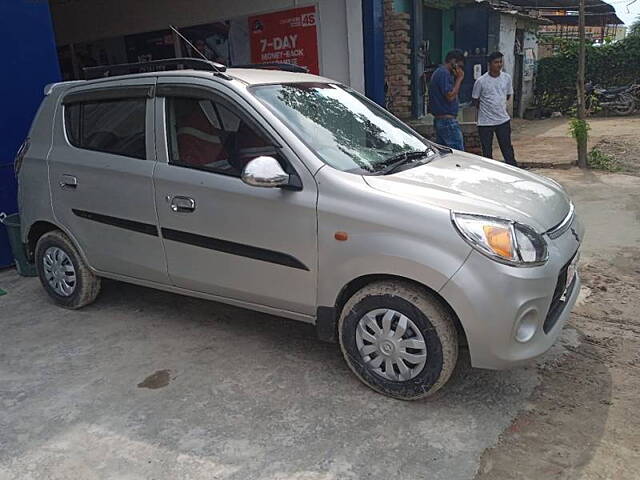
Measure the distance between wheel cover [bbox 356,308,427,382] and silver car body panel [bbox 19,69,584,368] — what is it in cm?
24

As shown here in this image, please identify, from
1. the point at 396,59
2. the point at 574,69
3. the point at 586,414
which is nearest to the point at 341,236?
the point at 586,414

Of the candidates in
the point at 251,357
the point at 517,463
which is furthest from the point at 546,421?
the point at 251,357

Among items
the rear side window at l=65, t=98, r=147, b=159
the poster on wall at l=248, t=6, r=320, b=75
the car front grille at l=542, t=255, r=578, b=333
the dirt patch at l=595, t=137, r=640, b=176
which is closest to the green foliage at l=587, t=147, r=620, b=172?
the dirt patch at l=595, t=137, r=640, b=176

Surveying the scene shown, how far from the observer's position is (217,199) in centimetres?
348

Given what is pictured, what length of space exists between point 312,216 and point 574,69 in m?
17.9

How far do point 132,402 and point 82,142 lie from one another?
6.63ft

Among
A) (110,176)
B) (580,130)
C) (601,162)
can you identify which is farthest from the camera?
(601,162)

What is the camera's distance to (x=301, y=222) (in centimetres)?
320

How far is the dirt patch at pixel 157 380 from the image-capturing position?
343cm

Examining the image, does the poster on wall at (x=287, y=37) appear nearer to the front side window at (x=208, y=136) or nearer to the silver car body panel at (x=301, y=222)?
the silver car body panel at (x=301, y=222)

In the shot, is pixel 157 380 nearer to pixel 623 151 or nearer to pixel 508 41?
pixel 623 151

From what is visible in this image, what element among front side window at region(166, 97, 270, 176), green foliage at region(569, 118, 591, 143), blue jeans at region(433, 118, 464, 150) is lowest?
green foliage at region(569, 118, 591, 143)

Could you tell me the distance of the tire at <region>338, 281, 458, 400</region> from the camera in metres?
2.94

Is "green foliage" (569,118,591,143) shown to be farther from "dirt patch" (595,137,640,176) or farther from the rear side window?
the rear side window
